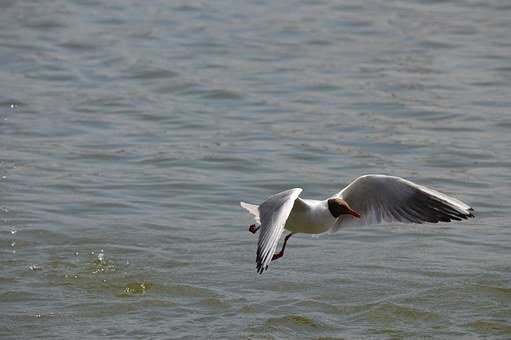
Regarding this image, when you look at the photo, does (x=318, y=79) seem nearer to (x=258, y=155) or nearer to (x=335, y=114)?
(x=335, y=114)

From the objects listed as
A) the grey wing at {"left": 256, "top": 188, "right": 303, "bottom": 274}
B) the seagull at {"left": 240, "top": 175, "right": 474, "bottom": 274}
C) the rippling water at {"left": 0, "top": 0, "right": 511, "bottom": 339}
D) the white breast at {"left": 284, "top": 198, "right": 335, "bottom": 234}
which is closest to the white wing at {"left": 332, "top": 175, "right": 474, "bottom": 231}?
the seagull at {"left": 240, "top": 175, "right": 474, "bottom": 274}

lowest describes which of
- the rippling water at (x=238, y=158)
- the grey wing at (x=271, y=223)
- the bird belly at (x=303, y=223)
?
the rippling water at (x=238, y=158)

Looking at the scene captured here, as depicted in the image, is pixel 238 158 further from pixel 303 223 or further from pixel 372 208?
pixel 303 223

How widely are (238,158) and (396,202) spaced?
423cm

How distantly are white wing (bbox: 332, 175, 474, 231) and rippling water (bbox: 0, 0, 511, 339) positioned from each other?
69 centimetres

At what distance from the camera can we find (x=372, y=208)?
8516mm

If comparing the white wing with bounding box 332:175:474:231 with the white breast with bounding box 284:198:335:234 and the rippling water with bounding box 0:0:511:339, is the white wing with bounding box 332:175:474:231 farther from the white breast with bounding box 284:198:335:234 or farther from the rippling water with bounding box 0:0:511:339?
the rippling water with bounding box 0:0:511:339

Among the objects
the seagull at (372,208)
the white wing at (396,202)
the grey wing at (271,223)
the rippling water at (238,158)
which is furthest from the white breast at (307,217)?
the rippling water at (238,158)

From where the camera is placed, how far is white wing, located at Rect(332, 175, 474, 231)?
830 centimetres

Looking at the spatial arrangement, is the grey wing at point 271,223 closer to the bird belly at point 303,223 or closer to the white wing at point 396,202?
the bird belly at point 303,223

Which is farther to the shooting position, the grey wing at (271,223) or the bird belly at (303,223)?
the bird belly at (303,223)

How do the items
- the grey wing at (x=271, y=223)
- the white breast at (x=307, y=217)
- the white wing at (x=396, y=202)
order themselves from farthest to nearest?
the white wing at (x=396, y=202), the white breast at (x=307, y=217), the grey wing at (x=271, y=223)

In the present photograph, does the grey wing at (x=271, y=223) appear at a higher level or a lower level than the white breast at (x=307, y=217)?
higher

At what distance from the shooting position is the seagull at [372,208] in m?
8.17
